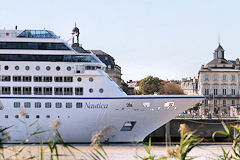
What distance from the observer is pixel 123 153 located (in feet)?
95.0

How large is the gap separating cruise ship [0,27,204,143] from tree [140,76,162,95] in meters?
57.9

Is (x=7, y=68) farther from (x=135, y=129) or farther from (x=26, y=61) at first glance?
(x=135, y=129)

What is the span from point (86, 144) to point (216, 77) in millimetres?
58538

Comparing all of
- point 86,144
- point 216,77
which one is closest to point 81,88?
point 86,144

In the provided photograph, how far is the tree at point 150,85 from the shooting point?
9144 centimetres

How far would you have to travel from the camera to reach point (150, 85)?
92.1 metres

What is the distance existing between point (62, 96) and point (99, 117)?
2317 mm

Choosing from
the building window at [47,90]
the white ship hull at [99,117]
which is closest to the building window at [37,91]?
the building window at [47,90]

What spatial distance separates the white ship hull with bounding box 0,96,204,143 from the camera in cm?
3127

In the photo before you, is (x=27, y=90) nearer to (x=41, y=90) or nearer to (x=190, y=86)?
(x=41, y=90)

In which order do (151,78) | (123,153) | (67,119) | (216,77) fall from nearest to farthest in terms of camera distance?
(123,153)
(67,119)
(216,77)
(151,78)

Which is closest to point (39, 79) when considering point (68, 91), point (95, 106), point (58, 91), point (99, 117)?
point (58, 91)

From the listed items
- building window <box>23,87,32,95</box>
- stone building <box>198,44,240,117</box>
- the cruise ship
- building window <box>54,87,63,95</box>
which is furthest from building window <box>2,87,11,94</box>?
stone building <box>198,44,240,117</box>

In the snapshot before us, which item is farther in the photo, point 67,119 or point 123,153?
point 67,119
